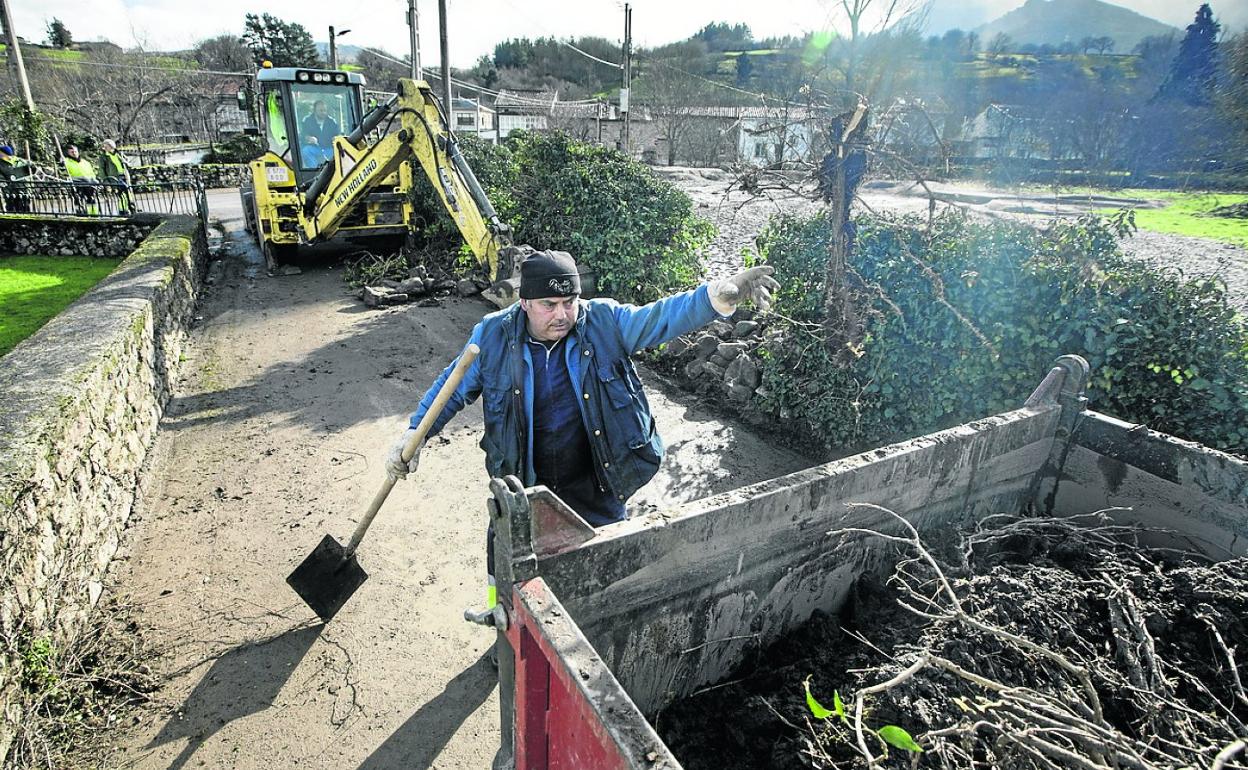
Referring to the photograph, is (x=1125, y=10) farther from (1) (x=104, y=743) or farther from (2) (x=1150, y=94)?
(1) (x=104, y=743)

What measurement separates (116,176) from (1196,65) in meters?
45.5

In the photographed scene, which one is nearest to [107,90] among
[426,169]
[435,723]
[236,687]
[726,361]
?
[426,169]

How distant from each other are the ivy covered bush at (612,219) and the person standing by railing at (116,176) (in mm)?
8727

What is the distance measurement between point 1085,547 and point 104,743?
409 cm

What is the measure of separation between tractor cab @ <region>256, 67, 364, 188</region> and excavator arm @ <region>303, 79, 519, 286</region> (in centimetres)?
164

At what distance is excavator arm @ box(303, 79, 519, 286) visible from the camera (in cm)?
712

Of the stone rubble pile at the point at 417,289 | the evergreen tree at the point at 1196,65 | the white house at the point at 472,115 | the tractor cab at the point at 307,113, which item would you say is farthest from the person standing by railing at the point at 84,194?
the evergreen tree at the point at 1196,65

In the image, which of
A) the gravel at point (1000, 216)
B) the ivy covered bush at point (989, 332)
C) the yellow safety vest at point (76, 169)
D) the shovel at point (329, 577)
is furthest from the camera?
the yellow safety vest at point (76, 169)

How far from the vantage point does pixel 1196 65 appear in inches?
1294

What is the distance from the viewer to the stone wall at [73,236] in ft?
38.0

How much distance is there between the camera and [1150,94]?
32.9 meters

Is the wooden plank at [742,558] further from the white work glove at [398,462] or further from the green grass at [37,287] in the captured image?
the green grass at [37,287]

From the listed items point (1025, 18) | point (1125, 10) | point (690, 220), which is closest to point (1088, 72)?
point (690, 220)

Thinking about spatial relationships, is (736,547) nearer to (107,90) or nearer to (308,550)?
(308,550)
